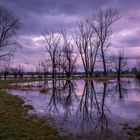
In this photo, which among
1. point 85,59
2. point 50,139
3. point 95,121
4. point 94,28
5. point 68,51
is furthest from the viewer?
point 68,51

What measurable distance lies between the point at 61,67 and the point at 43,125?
6507cm

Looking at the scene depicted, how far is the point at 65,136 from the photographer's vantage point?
800 centimetres

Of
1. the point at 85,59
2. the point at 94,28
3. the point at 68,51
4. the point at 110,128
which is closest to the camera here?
the point at 110,128

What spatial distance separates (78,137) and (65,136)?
410mm

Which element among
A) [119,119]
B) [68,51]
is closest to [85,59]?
[68,51]

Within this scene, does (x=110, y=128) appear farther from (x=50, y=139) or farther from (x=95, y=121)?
(x=50, y=139)

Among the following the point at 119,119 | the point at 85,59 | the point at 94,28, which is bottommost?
the point at 119,119

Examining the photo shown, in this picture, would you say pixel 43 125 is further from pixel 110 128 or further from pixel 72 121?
pixel 110 128

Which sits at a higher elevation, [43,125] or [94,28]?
[94,28]

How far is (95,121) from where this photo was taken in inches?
417

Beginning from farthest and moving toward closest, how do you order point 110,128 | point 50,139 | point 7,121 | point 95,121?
point 95,121
point 7,121
point 110,128
point 50,139

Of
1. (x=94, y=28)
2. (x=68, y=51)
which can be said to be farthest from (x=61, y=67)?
(x=94, y=28)

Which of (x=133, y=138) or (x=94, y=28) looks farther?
(x=94, y=28)

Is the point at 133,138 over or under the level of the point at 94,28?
under
